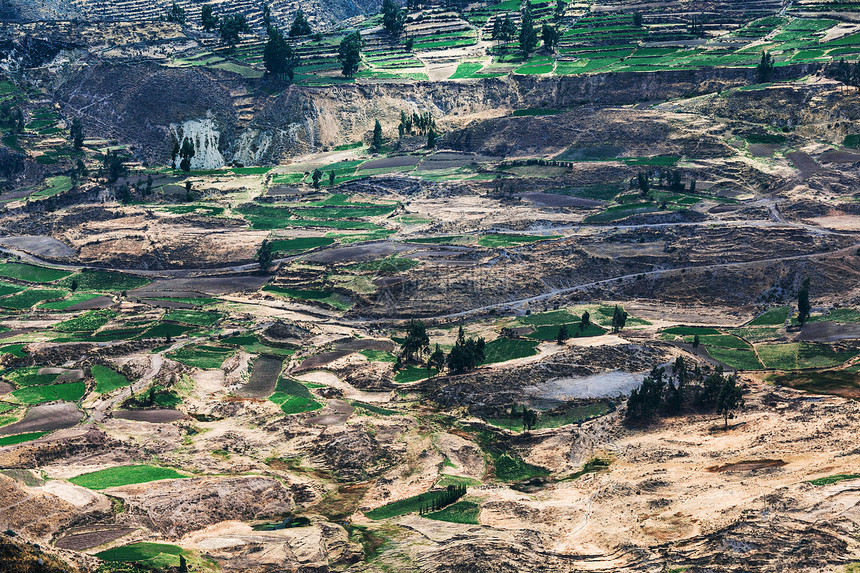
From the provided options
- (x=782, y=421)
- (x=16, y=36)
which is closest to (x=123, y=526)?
(x=782, y=421)

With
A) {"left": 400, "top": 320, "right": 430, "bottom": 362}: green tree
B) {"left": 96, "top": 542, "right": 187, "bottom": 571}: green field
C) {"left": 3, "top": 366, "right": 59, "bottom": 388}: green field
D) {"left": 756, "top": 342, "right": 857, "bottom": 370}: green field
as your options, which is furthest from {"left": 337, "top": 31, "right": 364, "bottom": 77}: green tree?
{"left": 96, "top": 542, "right": 187, "bottom": 571}: green field

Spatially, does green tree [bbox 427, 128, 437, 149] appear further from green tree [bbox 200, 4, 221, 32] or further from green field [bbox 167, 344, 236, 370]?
green field [bbox 167, 344, 236, 370]

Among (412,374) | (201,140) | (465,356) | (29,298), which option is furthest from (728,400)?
(201,140)

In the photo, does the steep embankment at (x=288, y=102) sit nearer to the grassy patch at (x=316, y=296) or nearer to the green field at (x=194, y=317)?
the grassy patch at (x=316, y=296)

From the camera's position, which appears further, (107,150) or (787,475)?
(107,150)

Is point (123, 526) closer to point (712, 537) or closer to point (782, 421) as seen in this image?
point (712, 537)

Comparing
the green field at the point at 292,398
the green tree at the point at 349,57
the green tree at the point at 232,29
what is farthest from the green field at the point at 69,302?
the green tree at the point at 232,29

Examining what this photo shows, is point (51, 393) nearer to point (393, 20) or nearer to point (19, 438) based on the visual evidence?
point (19, 438)
